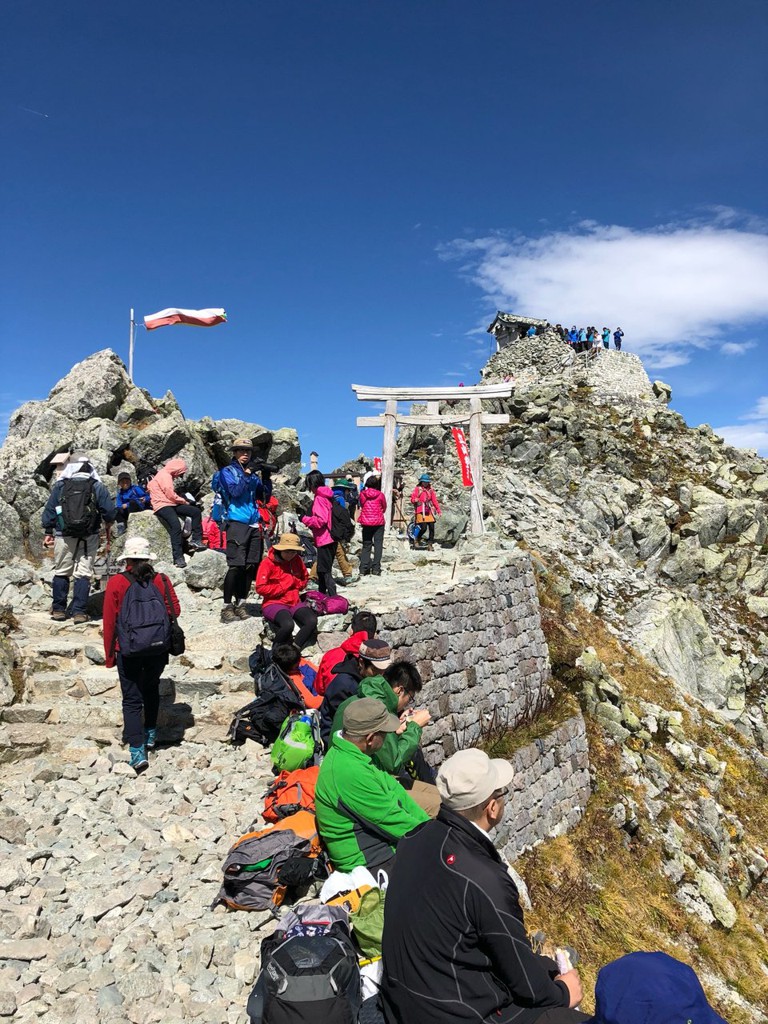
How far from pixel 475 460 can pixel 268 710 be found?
10987 millimetres

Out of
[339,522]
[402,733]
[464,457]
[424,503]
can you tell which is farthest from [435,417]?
[402,733]

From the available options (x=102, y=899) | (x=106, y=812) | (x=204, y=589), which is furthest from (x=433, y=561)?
(x=102, y=899)

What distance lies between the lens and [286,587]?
838 cm

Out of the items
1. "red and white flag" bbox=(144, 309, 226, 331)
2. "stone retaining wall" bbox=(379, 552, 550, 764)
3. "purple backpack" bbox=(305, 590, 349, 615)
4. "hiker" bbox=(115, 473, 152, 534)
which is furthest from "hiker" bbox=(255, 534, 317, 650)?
"red and white flag" bbox=(144, 309, 226, 331)

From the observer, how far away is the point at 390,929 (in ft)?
9.89

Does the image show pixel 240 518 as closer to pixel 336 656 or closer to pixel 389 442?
pixel 336 656

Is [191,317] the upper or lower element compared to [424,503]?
upper

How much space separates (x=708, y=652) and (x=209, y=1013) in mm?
19550

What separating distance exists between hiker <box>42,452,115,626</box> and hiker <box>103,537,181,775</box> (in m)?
2.96

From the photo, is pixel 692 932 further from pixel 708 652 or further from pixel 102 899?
pixel 708 652

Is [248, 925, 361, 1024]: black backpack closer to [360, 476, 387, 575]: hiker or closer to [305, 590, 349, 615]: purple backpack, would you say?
[305, 590, 349, 615]: purple backpack

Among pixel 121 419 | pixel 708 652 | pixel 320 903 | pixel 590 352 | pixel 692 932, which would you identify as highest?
pixel 590 352

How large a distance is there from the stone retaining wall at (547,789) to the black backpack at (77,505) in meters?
7.02

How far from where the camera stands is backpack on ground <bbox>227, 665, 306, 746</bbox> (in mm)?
6898
